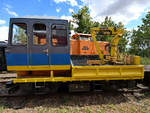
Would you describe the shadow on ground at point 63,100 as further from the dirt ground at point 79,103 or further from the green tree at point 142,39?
the green tree at point 142,39

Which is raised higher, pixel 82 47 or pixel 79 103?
pixel 82 47

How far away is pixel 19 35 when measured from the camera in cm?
366

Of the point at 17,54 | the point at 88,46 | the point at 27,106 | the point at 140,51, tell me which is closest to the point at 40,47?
the point at 17,54

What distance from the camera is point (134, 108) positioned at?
3398 millimetres

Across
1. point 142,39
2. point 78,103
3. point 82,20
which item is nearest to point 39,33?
point 78,103

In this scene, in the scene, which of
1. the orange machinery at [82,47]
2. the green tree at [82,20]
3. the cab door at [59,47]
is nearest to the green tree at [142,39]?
the green tree at [82,20]

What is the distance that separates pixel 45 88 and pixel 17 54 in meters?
1.64

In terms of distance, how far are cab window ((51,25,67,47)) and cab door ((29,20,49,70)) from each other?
297 millimetres

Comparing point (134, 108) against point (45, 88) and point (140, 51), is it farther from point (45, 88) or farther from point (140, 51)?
point (140, 51)

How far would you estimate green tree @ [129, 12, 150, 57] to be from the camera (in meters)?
23.0

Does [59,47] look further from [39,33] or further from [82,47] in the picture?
[82,47]

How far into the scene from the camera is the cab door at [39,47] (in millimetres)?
3477

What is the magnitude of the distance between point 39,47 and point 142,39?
27879 mm

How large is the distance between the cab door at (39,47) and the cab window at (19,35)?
1.04 ft
